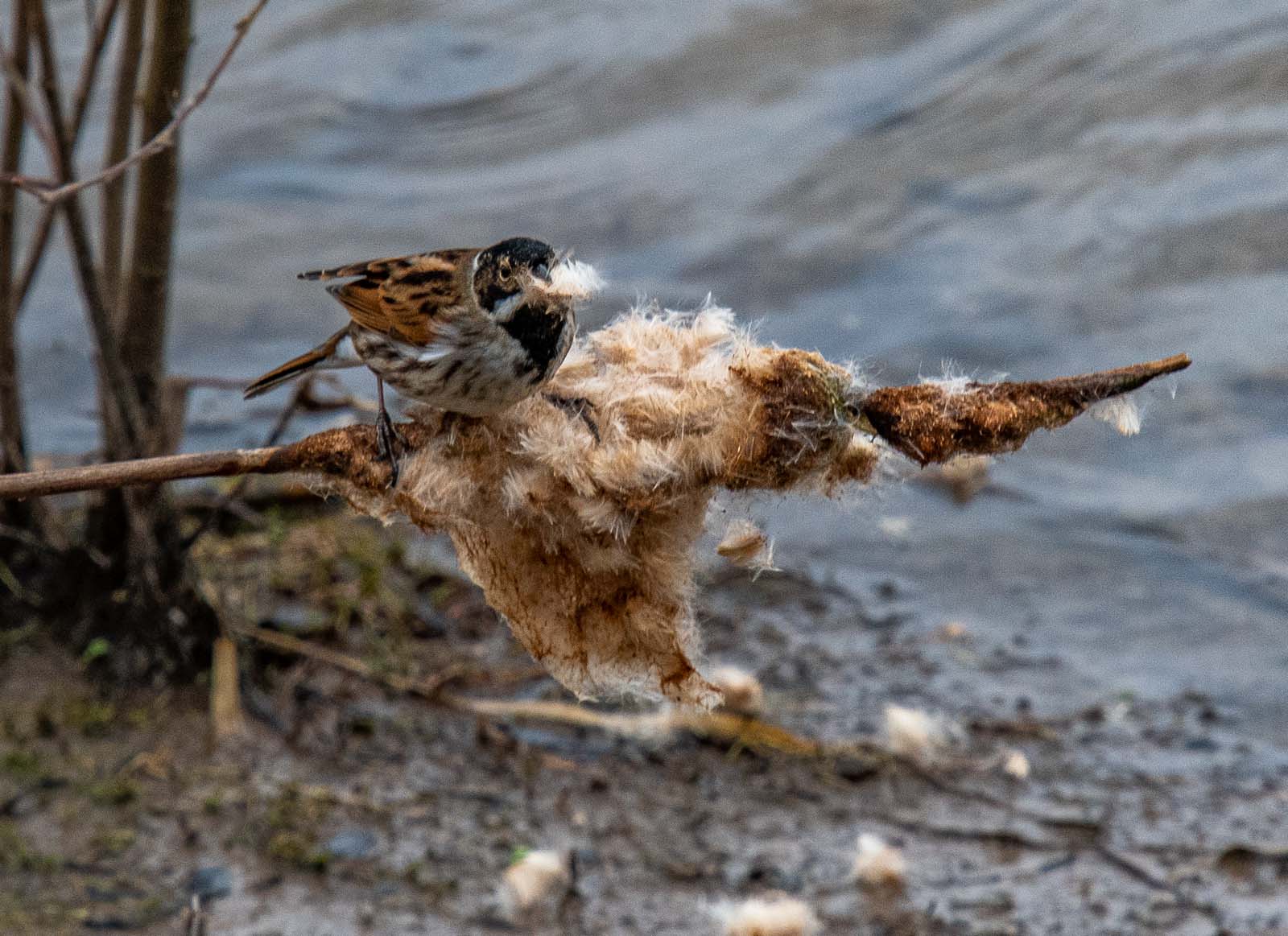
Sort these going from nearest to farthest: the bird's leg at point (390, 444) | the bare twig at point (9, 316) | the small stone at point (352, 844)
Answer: the bird's leg at point (390, 444)
the small stone at point (352, 844)
the bare twig at point (9, 316)

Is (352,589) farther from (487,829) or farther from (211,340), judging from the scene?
(211,340)

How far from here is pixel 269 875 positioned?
12.8 ft

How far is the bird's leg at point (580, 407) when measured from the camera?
2584mm

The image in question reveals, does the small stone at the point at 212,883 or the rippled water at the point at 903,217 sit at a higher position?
the rippled water at the point at 903,217

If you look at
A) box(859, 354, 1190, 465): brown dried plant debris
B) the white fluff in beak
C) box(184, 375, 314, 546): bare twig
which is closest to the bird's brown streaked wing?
box(184, 375, 314, 546): bare twig

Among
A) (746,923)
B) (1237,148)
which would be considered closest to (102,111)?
(1237,148)

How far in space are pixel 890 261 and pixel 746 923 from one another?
449 cm

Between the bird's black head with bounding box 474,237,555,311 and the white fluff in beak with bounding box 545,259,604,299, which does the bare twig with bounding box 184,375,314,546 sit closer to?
the bird's black head with bounding box 474,237,555,311

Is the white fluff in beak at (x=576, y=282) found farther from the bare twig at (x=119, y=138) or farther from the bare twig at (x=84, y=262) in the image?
the bare twig at (x=119, y=138)

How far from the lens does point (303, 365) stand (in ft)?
11.5

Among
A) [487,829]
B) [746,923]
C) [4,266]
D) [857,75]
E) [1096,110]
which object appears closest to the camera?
[746,923]

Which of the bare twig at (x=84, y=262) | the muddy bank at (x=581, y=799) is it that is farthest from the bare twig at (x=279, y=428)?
the muddy bank at (x=581, y=799)

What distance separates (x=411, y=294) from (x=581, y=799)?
152cm

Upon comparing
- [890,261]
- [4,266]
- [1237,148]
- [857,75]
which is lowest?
[4,266]
